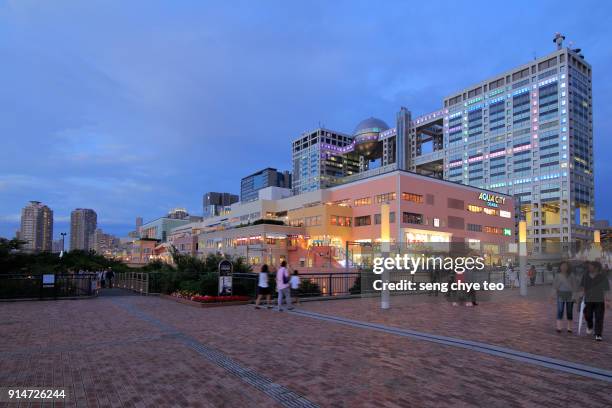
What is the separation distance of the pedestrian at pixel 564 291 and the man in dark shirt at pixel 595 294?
411 mm

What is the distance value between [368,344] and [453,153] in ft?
483

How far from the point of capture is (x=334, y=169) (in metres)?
194

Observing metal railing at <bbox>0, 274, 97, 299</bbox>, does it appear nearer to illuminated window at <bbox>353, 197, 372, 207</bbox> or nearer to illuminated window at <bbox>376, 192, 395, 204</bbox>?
illuminated window at <bbox>376, 192, 395, 204</bbox>

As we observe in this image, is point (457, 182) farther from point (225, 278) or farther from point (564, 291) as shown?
point (564, 291)

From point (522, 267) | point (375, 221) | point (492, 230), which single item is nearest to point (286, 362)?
point (522, 267)

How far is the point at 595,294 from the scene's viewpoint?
9.47 m

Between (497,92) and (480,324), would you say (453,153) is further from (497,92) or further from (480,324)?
(480,324)

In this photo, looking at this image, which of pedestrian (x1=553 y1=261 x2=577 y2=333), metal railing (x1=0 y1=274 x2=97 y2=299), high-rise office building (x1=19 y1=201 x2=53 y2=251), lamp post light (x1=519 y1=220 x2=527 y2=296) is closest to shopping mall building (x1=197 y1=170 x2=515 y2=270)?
lamp post light (x1=519 y1=220 x2=527 y2=296)

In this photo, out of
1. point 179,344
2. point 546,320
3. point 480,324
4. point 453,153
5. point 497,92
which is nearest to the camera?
point 179,344

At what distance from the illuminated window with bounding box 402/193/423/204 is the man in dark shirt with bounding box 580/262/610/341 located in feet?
181

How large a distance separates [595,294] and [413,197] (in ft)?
189

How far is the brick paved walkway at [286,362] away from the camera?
17.7 feet

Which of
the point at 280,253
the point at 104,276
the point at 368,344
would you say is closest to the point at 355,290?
the point at 368,344

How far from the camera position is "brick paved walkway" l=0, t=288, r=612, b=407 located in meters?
5.41
